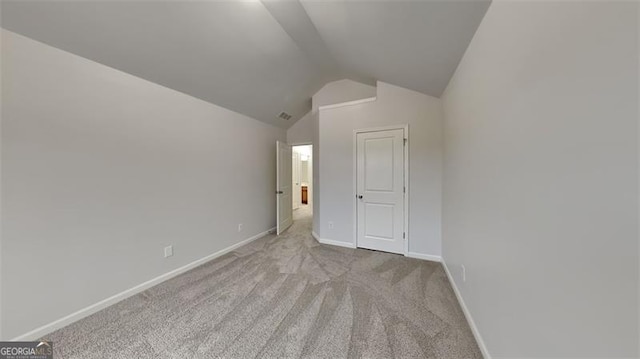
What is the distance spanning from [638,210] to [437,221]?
2608 millimetres

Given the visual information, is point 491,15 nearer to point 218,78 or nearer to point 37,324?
point 218,78

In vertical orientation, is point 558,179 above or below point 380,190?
above

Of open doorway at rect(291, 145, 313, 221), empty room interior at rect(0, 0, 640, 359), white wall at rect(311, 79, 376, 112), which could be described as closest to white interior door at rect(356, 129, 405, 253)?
empty room interior at rect(0, 0, 640, 359)

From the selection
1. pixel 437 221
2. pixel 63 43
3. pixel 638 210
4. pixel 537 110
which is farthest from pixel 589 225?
pixel 63 43

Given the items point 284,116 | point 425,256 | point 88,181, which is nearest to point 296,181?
point 284,116

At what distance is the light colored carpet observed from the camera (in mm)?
1481

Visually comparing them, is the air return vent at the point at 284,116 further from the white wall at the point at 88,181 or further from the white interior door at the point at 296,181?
the white interior door at the point at 296,181

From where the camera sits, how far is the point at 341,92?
3.71 meters

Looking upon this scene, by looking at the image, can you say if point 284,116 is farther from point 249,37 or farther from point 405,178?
point 405,178

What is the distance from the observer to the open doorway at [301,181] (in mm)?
6898

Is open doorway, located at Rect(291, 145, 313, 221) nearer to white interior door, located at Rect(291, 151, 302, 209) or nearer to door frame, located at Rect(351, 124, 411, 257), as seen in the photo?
white interior door, located at Rect(291, 151, 302, 209)

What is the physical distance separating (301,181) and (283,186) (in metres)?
3.38

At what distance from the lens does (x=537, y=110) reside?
90cm

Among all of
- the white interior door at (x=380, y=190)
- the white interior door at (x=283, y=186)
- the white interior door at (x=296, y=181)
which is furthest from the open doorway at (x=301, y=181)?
the white interior door at (x=380, y=190)
